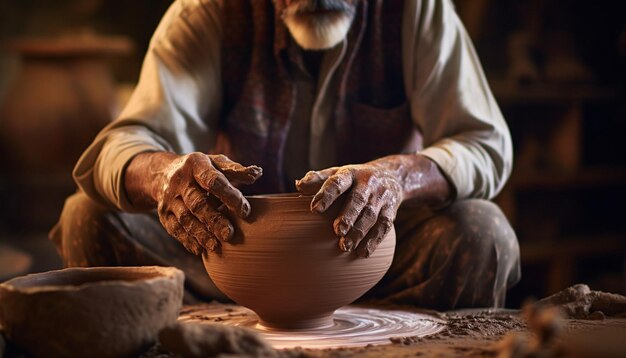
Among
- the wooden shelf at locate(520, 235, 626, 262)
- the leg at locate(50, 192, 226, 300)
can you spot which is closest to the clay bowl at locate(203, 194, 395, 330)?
the leg at locate(50, 192, 226, 300)

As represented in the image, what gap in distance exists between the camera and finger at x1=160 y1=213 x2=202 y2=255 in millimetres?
2090

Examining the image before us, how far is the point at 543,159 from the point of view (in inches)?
193

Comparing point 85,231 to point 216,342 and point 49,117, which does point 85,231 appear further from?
point 49,117

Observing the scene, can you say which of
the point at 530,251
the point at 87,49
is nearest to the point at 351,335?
the point at 530,251

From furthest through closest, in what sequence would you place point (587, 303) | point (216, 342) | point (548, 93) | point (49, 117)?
point (49, 117), point (548, 93), point (587, 303), point (216, 342)

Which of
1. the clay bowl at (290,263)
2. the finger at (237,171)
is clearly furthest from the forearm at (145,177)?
the clay bowl at (290,263)

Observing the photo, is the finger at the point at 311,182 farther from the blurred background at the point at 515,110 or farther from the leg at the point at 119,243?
the blurred background at the point at 515,110

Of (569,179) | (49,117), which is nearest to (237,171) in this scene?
(569,179)

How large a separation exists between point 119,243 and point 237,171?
0.72 metres

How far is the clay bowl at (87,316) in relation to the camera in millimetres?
1676

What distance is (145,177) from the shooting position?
7.71 feet

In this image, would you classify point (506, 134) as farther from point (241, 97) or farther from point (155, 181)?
point (155, 181)

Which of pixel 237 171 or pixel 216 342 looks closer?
pixel 216 342

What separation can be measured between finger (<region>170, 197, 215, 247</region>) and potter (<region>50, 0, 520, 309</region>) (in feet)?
0.74
